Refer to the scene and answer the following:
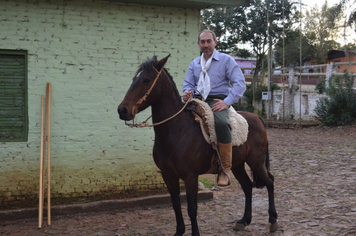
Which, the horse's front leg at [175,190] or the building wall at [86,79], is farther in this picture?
the building wall at [86,79]

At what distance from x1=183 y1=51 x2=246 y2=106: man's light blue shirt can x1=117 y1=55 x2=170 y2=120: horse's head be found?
2.84 ft

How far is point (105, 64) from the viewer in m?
6.56

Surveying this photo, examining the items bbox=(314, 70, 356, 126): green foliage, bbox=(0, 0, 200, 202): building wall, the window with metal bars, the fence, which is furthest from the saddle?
the fence

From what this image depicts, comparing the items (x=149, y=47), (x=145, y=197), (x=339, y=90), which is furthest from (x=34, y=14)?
(x=339, y=90)

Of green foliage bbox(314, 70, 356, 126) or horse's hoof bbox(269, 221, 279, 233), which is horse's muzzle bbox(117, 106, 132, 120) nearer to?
horse's hoof bbox(269, 221, 279, 233)

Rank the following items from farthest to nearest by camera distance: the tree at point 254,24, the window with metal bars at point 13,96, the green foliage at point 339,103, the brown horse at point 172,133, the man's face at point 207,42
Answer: the tree at point 254,24 → the green foliage at point 339,103 → the window with metal bars at point 13,96 → the man's face at point 207,42 → the brown horse at point 172,133

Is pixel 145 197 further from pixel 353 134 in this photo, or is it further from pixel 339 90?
pixel 339 90

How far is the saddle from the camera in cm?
457

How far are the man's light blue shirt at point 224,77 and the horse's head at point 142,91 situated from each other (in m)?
0.87

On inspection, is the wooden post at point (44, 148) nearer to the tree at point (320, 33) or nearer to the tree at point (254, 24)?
the tree at point (254, 24)

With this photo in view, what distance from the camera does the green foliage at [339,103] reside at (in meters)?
17.6

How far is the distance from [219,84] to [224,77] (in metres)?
0.12

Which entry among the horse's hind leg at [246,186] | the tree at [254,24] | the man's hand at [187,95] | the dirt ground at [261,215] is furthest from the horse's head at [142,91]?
the tree at [254,24]

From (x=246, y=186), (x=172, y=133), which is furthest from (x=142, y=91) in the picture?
(x=246, y=186)
